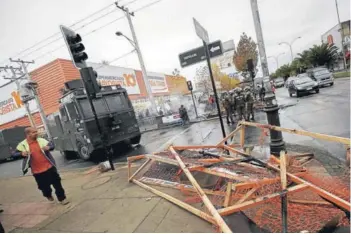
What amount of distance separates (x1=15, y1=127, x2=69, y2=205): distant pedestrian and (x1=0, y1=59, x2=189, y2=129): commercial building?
13.7m

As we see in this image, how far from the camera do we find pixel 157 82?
131 feet

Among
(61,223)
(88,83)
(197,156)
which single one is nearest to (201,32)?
(197,156)

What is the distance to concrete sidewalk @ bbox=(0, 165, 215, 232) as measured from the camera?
3.56m

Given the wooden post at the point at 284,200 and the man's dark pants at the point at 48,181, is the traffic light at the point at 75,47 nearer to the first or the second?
the man's dark pants at the point at 48,181

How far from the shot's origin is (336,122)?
854 centimetres

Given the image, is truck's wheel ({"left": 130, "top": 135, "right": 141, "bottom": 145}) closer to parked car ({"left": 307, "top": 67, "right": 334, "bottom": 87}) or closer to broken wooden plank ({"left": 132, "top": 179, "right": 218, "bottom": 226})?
broken wooden plank ({"left": 132, "top": 179, "right": 218, "bottom": 226})

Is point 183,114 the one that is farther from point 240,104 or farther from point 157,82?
point 157,82

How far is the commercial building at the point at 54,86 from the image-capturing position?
22.5m

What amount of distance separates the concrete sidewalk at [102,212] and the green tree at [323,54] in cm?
5092

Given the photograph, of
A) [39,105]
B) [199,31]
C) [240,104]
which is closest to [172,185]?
[199,31]

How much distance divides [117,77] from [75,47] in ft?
74.6

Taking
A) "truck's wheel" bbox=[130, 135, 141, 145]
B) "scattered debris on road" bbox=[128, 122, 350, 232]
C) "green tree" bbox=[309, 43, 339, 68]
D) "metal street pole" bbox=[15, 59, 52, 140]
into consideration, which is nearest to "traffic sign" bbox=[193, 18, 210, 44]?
"scattered debris on road" bbox=[128, 122, 350, 232]

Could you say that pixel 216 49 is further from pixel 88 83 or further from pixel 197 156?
pixel 88 83

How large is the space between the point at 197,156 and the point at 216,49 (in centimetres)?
276
